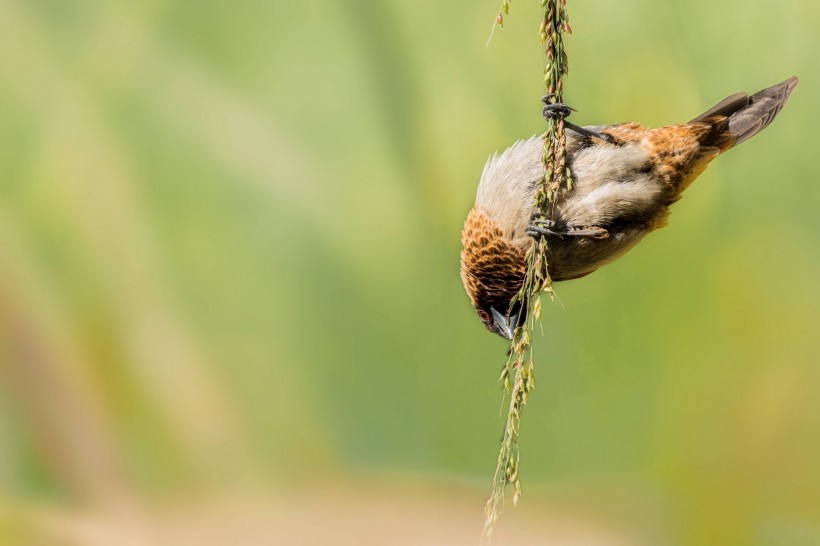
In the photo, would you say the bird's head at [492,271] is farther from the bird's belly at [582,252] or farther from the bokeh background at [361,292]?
the bokeh background at [361,292]

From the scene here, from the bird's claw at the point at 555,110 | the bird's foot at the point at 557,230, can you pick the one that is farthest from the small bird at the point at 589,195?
the bird's claw at the point at 555,110

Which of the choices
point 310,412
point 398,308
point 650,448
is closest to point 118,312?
point 310,412

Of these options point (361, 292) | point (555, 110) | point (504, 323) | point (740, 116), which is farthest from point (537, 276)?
point (361, 292)

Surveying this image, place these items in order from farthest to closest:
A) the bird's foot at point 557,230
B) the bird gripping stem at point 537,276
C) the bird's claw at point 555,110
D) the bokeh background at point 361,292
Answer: the bokeh background at point 361,292 → the bird's foot at point 557,230 → the bird's claw at point 555,110 → the bird gripping stem at point 537,276

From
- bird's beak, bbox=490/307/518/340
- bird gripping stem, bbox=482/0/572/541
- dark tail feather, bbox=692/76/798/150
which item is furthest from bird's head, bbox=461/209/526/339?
dark tail feather, bbox=692/76/798/150

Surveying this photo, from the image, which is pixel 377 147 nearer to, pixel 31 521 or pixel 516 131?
pixel 516 131

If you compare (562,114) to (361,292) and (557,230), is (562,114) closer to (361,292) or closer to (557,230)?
(557,230)

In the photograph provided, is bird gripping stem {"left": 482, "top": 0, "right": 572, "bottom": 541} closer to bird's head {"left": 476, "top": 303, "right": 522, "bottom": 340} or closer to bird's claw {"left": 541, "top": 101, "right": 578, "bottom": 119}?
bird's claw {"left": 541, "top": 101, "right": 578, "bottom": 119}
